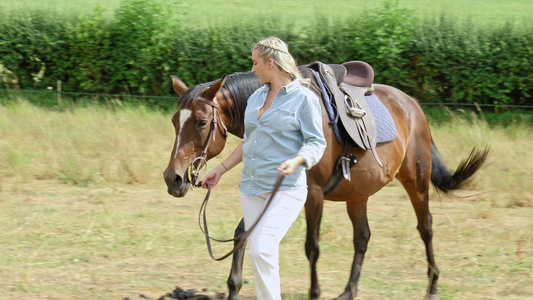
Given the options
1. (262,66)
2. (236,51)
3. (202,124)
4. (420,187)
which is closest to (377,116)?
(420,187)

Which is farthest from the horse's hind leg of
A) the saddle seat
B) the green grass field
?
the green grass field

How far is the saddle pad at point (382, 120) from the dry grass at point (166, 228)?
4.07 ft

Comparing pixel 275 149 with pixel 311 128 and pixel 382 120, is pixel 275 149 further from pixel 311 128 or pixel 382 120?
pixel 382 120

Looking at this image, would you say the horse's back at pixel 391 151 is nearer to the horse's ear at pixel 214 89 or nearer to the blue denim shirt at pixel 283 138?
A: the horse's ear at pixel 214 89

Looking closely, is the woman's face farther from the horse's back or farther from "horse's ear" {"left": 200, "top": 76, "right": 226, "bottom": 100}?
the horse's back

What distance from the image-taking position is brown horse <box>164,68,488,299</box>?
4.25m

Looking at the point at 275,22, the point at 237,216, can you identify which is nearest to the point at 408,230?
the point at 237,216

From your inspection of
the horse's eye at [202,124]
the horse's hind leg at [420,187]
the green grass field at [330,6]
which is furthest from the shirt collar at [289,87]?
the green grass field at [330,6]

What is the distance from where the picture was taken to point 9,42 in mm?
14133

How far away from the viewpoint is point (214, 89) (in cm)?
434

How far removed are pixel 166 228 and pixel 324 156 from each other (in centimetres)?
278

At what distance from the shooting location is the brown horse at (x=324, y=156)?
4254 mm

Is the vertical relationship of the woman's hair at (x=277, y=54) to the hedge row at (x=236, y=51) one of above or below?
above

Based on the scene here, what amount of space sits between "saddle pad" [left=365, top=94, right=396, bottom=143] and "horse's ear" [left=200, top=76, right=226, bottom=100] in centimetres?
130
